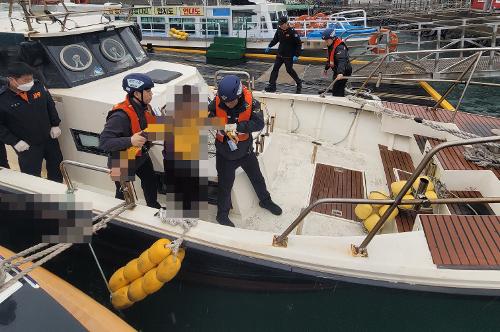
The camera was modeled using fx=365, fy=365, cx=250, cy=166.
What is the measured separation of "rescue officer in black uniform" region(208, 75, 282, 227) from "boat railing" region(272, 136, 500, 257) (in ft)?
2.78

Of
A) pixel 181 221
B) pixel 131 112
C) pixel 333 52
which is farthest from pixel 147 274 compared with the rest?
pixel 333 52

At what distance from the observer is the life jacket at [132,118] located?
2.94 meters

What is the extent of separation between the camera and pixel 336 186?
4090 millimetres

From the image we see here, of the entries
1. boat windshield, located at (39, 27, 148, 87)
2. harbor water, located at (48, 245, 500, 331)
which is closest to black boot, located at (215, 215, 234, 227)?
harbor water, located at (48, 245, 500, 331)

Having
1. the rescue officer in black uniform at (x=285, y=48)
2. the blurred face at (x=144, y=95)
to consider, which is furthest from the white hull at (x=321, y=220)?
the rescue officer in black uniform at (x=285, y=48)

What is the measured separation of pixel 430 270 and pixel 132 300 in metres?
2.09

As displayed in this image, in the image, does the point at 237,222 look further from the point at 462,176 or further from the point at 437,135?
the point at 437,135

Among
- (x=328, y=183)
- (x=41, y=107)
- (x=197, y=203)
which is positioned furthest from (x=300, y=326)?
(x=41, y=107)

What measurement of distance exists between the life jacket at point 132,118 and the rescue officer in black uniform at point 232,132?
531 millimetres

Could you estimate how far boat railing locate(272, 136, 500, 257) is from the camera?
2.17m

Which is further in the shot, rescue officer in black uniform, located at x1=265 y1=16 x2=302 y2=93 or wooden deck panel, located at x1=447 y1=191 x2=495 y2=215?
rescue officer in black uniform, located at x1=265 y1=16 x2=302 y2=93

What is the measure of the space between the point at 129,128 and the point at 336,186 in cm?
231

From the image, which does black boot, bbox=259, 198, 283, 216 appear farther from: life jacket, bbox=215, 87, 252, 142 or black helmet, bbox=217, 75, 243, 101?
black helmet, bbox=217, 75, 243, 101

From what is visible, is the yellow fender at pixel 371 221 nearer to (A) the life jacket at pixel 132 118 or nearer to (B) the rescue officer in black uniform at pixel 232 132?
(B) the rescue officer in black uniform at pixel 232 132
